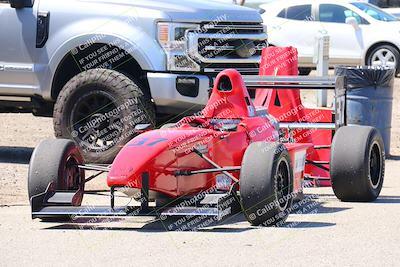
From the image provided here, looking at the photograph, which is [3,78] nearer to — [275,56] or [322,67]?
[275,56]

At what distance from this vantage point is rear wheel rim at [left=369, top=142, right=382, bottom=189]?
9.95 meters

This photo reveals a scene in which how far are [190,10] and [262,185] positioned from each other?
4740 mm

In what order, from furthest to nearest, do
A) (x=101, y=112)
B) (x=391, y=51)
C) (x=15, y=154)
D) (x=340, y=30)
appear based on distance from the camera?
(x=340, y=30) → (x=391, y=51) → (x=15, y=154) → (x=101, y=112)

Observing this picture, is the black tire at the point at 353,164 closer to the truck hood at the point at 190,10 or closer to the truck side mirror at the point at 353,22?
the truck hood at the point at 190,10

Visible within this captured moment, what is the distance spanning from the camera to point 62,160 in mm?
8828

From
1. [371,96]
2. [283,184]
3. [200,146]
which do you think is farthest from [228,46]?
[283,184]

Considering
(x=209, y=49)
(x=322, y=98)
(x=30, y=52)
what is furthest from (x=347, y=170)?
(x=322, y=98)

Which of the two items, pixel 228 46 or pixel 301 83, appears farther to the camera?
pixel 228 46

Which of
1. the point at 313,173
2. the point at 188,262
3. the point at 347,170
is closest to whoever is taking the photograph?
the point at 188,262

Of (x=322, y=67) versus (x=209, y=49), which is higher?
(x=209, y=49)

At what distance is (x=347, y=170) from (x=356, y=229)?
1.23 metres

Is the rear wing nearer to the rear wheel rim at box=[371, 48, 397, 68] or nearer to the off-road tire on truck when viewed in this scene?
the off-road tire on truck

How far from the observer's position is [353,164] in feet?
30.9

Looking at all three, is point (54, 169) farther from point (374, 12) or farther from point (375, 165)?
point (374, 12)
